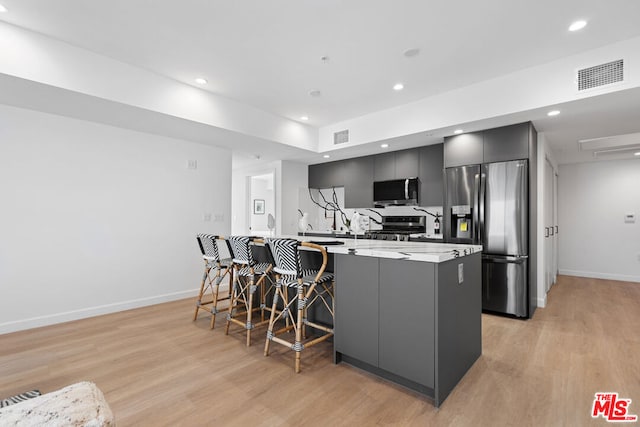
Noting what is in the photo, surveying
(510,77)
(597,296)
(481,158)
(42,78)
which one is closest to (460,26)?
(510,77)

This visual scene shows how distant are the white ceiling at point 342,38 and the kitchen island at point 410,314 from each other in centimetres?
183

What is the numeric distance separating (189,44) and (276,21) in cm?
91

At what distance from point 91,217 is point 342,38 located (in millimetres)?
3575

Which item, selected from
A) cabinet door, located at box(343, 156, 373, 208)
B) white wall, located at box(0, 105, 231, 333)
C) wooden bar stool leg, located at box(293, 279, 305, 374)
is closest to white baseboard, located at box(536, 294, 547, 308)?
cabinet door, located at box(343, 156, 373, 208)

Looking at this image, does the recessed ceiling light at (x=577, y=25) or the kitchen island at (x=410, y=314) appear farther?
the recessed ceiling light at (x=577, y=25)

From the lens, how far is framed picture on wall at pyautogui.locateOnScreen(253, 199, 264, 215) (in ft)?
31.9

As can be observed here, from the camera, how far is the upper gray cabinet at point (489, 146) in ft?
12.0

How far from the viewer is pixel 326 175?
20.7ft

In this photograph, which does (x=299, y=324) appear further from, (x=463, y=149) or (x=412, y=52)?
(x=463, y=149)

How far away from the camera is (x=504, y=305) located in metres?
3.72

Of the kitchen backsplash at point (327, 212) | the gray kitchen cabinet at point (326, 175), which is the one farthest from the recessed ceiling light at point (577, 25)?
the gray kitchen cabinet at point (326, 175)

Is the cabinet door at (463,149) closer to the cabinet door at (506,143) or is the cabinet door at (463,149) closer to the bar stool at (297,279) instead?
the cabinet door at (506,143)

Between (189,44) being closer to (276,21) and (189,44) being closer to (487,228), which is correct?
(276,21)

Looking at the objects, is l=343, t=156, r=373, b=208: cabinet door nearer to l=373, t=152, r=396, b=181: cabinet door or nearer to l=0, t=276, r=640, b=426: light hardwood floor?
l=373, t=152, r=396, b=181: cabinet door
